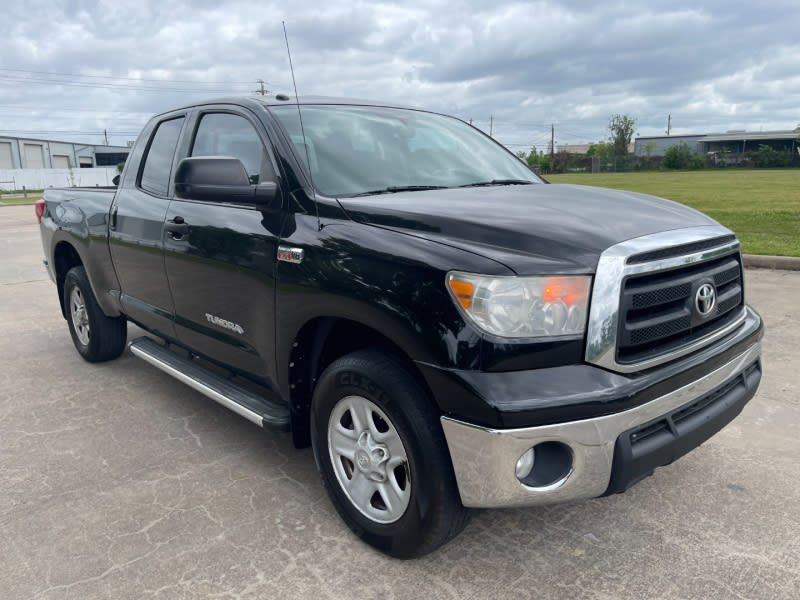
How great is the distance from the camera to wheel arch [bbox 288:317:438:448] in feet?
8.45

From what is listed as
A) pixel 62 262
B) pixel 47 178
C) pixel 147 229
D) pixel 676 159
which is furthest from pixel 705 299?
pixel 676 159

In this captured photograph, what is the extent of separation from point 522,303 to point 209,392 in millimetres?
1861

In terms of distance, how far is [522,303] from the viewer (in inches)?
83.2

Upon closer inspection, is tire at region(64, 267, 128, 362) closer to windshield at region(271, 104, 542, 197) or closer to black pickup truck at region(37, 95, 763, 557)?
black pickup truck at region(37, 95, 763, 557)

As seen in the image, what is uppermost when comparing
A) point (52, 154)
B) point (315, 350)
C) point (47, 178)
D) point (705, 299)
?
point (52, 154)

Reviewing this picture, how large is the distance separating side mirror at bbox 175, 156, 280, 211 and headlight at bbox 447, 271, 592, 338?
1106mm

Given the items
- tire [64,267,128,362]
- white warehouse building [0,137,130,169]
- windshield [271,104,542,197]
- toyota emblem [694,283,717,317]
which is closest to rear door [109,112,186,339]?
tire [64,267,128,362]

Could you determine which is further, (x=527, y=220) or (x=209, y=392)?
(x=209, y=392)

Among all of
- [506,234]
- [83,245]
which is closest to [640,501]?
[506,234]

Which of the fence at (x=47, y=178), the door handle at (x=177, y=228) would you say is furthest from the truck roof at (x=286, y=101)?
the fence at (x=47, y=178)

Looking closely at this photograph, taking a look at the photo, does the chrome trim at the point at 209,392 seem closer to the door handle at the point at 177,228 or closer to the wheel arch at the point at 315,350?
the wheel arch at the point at 315,350

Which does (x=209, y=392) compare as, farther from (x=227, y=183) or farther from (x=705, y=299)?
(x=705, y=299)

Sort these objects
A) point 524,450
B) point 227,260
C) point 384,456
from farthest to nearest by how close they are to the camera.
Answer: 1. point 227,260
2. point 384,456
3. point 524,450

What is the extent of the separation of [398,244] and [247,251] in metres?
0.94
